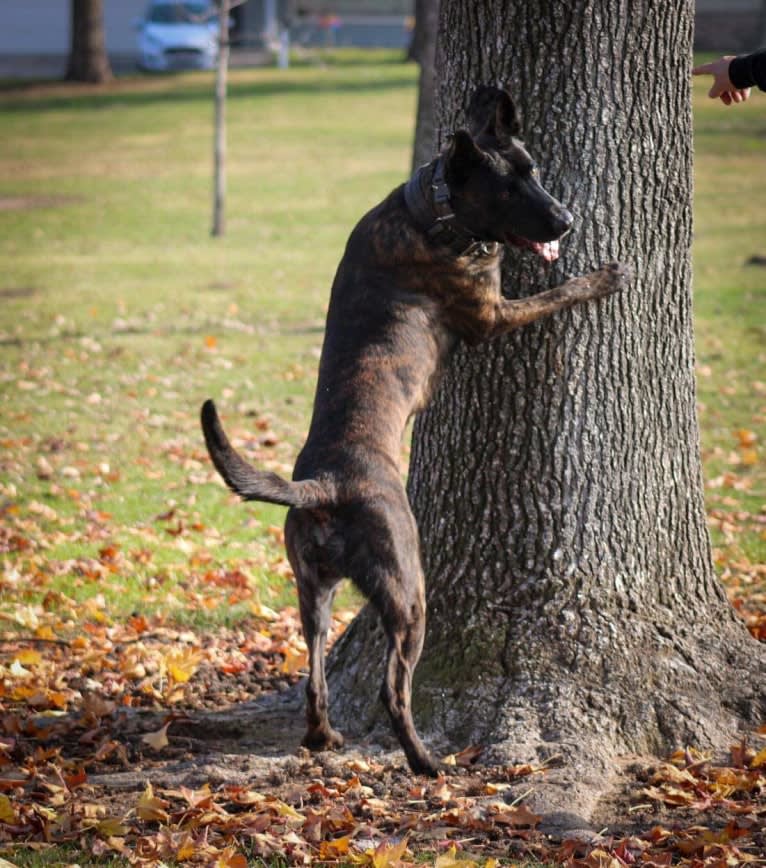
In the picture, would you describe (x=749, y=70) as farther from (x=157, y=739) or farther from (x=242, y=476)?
(x=157, y=739)

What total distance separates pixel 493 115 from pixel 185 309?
34.0ft

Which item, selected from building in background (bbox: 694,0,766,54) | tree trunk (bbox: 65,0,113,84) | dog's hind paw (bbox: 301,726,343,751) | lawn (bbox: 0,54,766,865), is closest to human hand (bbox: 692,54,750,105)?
lawn (bbox: 0,54,766,865)

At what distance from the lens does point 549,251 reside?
441 centimetres

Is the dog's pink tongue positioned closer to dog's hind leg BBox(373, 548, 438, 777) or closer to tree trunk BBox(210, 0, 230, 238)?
dog's hind leg BBox(373, 548, 438, 777)

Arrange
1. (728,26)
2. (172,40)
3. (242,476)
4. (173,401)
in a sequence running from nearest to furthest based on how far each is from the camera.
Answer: (242,476) < (173,401) < (172,40) < (728,26)

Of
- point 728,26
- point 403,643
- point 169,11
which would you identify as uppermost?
point 728,26

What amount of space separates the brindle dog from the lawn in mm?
802

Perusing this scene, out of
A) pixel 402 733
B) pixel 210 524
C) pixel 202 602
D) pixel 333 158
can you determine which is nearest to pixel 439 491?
pixel 402 733

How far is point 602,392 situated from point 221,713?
2164 millimetres

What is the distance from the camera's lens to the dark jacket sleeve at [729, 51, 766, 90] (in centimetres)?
475

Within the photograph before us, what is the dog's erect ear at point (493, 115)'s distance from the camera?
13.9ft

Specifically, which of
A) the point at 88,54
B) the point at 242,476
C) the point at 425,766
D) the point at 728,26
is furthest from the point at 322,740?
the point at 728,26

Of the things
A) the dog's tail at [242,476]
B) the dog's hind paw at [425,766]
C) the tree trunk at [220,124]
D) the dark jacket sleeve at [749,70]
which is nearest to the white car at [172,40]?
the tree trunk at [220,124]

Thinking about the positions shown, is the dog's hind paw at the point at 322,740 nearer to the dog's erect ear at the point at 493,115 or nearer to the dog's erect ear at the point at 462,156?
the dog's erect ear at the point at 462,156
